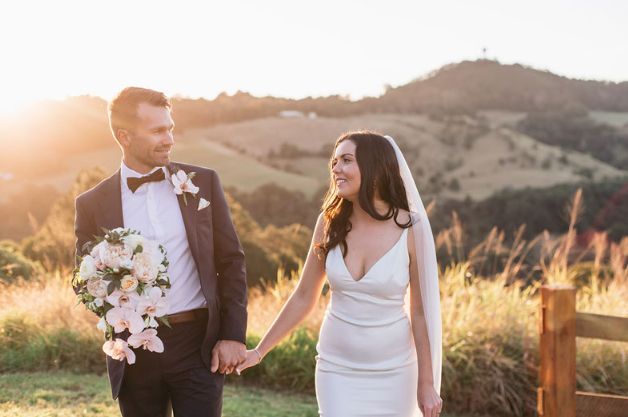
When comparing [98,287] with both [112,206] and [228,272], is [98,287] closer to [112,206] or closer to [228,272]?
[112,206]

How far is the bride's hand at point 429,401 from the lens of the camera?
137 inches

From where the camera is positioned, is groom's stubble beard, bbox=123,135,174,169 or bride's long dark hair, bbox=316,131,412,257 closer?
groom's stubble beard, bbox=123,135,174,169

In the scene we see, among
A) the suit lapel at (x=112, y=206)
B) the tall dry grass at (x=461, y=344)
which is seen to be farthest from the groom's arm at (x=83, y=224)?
the tall dry grass at (x=461, y=344)

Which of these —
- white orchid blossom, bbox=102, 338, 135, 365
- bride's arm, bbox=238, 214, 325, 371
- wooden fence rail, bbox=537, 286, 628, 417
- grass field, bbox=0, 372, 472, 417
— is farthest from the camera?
grass field, bbox=0, 372, 472, 417

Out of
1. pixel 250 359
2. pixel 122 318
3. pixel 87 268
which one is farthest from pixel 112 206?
pixel 250 359

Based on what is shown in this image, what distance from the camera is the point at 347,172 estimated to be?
3574 mm

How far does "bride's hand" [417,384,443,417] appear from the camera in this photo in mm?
3484

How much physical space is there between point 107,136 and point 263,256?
35367mm

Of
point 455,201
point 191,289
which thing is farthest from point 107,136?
point 191,289

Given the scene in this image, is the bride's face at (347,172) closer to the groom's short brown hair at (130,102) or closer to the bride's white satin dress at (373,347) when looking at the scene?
the bride's white satin dress at (373,347)

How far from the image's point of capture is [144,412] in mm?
3436

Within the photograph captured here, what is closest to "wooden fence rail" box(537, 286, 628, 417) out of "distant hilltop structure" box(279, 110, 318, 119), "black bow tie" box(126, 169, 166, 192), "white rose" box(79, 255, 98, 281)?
"black bow tie" box(126, 169, 166, 192)

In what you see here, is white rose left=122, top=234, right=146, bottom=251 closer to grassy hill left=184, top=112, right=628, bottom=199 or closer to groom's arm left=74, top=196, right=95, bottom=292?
groom's arm left=74, top=196, right=95, bottom=292

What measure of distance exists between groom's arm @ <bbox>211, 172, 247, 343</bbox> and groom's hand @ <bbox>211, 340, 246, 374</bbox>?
28 mm
